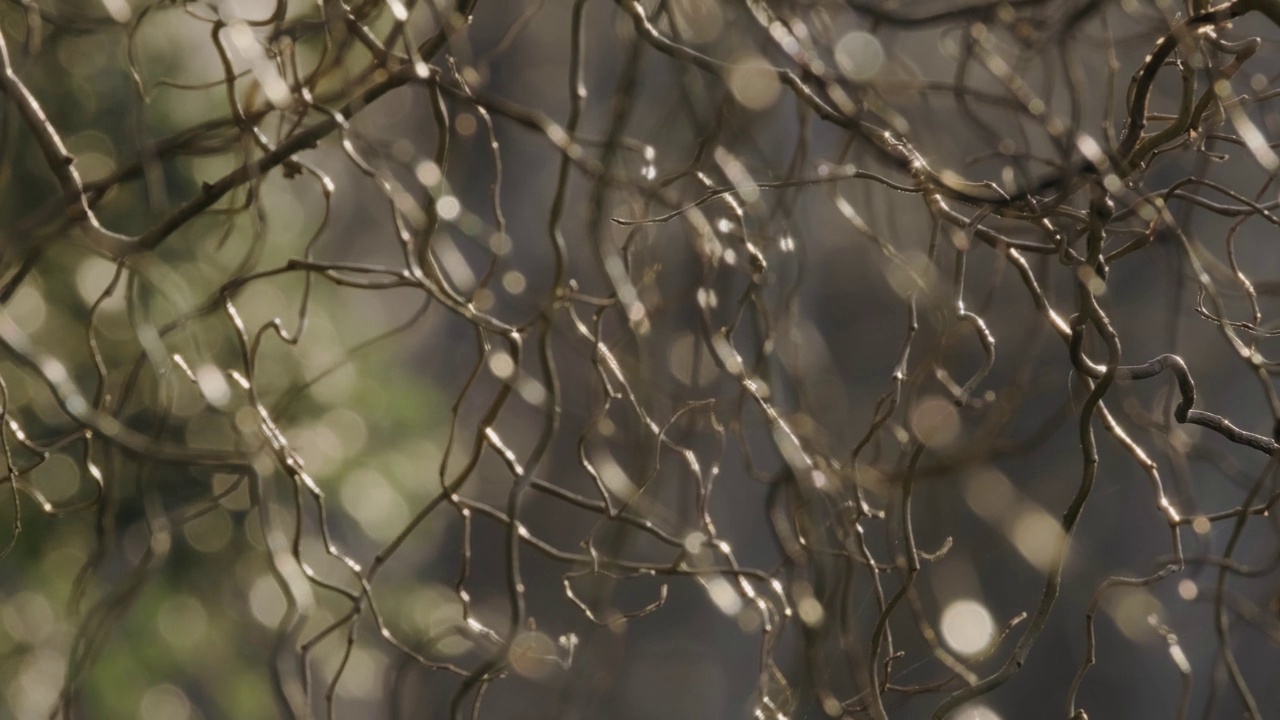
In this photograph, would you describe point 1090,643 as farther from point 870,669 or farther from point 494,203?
point 494,203

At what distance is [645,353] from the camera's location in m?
1.04

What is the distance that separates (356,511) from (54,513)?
1921 mm

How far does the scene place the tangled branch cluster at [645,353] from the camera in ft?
2.15

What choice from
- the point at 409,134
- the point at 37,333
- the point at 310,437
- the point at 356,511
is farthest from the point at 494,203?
the point at 409,134

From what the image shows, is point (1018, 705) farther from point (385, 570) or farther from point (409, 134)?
point (409, 134)

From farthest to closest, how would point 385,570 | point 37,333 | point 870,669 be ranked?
point 385,570 < point 37,333 < point 870,669

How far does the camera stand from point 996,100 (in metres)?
0.79

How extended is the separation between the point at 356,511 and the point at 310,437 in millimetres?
258

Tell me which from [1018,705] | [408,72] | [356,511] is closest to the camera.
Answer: [408,72]

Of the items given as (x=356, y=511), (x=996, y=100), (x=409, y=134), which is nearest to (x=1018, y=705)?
(x=356, y=511)

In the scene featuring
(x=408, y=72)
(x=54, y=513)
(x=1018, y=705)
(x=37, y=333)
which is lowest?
(x=1018, y=705)

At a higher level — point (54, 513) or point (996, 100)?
point (996, 100)

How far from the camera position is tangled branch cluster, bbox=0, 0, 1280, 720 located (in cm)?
66

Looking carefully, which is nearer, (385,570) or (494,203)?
(494,203)
